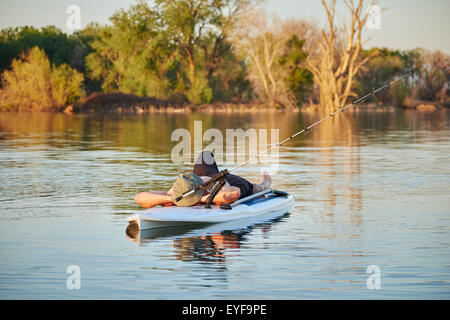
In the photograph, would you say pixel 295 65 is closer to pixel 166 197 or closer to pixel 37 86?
pixel 37 86

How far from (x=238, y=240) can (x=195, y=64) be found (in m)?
73.6

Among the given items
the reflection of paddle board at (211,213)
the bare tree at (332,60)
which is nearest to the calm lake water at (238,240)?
the reflection of paddle board at (211,213)

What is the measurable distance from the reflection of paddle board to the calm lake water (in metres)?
0.21

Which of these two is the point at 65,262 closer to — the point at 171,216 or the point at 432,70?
the point at 171,216

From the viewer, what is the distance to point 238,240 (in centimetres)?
1141

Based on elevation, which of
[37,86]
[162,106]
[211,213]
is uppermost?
[37,86]

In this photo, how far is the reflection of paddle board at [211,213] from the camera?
11875mm

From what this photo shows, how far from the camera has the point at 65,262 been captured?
9930 millimetres

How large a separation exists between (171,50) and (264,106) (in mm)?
12048

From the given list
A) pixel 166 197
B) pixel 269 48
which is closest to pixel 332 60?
pixel 269 48

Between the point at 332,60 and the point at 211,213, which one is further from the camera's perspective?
the point at 332,60

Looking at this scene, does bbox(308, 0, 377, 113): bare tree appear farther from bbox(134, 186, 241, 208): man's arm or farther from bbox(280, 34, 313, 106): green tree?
bbox(134, 186, 241, 208): man's arm

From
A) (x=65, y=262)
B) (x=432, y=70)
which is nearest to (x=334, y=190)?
(x=65, y=262)

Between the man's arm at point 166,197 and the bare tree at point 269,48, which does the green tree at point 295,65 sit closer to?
the bare tree at point 269,48
